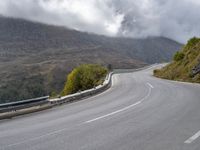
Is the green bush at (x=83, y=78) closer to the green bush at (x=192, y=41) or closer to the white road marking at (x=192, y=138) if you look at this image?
the green bush at (x=192, y=41)

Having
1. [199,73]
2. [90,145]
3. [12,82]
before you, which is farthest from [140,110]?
[12,82]

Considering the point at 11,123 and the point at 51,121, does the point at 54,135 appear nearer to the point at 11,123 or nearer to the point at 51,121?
the point at 51,121

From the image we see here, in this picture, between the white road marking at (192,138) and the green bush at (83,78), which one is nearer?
the white road marking at (192,138)

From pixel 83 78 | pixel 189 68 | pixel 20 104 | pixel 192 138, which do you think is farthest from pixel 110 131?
pixel 83 78

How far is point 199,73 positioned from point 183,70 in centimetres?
733

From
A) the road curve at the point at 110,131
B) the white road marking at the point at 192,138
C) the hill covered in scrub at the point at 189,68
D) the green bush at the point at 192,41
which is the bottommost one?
the white road marking at the point at 192,138

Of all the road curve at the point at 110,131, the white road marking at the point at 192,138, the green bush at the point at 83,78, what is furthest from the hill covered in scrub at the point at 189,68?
the white road marking at the point at 192,138

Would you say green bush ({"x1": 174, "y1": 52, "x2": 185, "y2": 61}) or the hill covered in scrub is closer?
the hill covered in scrub

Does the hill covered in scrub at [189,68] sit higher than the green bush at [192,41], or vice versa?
the green bush at [192,41]

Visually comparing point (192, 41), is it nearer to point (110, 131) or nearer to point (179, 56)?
point (179, 56)

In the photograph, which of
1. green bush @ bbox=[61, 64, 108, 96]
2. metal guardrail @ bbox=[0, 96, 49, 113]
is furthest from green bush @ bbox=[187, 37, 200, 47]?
metal guardrail @ bbox=[0, 96, 49, 113]

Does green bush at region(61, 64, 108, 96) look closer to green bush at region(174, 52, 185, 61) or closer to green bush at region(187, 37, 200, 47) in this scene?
green bush at region(174, 52, 185, 61)

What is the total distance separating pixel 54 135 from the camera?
30.2ft

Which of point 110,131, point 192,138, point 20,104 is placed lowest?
point 192,138
